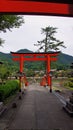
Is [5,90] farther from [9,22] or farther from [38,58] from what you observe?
[38,58]

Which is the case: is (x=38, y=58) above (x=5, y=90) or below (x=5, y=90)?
above

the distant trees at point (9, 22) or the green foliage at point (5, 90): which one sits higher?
the distant trees at point (9, 22)

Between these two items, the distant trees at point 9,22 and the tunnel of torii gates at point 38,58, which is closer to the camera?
the distant trees at point 9,22

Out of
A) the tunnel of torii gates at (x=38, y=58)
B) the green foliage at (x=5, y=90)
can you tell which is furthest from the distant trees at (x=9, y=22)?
the tunnel of torii gates at (x=38, y=58)

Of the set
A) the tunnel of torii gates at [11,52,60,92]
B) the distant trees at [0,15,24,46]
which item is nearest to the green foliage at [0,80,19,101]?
the distant trees at [0,15,24,46]

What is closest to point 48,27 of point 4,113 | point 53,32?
point 53,32

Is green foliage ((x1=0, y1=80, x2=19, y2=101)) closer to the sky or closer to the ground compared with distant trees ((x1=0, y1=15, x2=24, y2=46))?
closer to the ground

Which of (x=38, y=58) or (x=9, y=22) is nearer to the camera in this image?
(x=9, y=22)

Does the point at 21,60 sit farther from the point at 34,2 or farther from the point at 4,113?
the point at 34,2

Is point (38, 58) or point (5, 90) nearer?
point (5, 90)

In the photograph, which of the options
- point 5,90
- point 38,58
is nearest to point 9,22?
point 5,90

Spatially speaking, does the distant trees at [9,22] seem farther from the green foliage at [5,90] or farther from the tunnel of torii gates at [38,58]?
the tunnel of torii gates at [38,58]

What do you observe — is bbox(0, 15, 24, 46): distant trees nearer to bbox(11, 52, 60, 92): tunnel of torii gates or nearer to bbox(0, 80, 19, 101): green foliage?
bbox(0, 80, 19, 101): green foliage

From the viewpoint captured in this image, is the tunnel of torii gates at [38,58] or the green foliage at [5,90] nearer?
the green foliage at [5,90]
